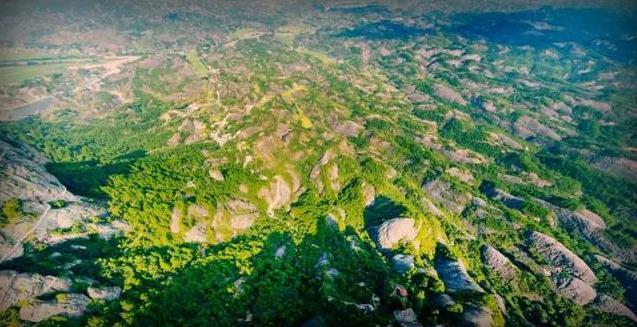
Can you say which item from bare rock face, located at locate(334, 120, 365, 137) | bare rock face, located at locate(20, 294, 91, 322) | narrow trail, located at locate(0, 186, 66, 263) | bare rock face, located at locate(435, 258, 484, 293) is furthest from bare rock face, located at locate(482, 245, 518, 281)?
narrow trail, located at locate(0, 186, 66, 263)

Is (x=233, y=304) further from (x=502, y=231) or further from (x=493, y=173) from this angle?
(x=493, y=173)

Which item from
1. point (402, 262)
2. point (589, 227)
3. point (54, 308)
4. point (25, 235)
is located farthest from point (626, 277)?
point (25, 235)

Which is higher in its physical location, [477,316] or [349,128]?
[477,316]

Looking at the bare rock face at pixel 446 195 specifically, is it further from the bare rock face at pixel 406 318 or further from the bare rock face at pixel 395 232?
the bare rock face at pixel 406 318

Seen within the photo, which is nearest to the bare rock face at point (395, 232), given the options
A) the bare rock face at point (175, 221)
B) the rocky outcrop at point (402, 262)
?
the rocky outcrop at point (402, 262)

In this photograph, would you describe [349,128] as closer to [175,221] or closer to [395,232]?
[395,232]
